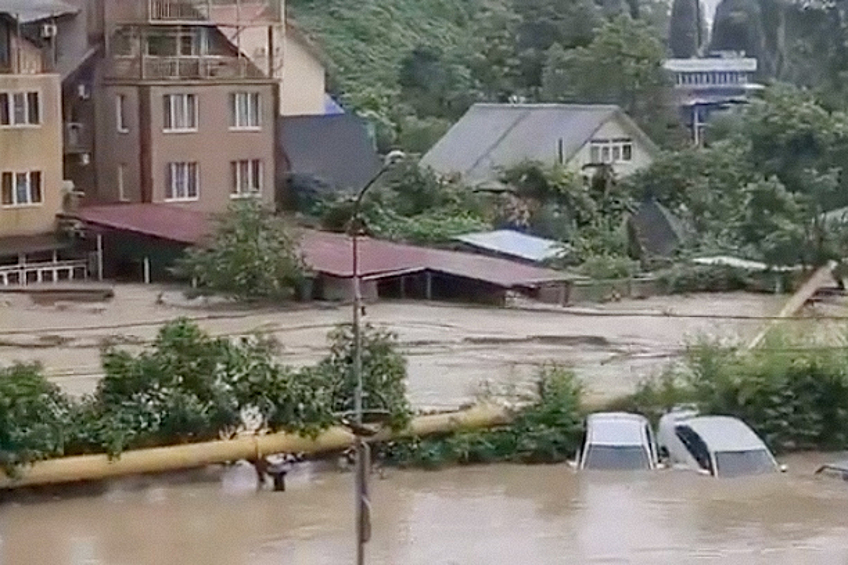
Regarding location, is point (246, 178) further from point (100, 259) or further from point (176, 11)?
point (100, 259)

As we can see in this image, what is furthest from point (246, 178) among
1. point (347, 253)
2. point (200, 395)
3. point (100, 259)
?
point (200, 395)

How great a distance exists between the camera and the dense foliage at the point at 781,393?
19234mm

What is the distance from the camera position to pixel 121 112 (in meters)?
33.6

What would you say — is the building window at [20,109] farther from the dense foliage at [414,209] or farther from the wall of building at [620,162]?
the wall of building at [620,162]

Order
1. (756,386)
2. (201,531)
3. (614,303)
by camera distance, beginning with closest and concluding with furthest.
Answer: (201,531)
(756,386)
(614,303)

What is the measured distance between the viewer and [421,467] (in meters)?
18.6

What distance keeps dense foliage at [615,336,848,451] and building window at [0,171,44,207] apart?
594 inches

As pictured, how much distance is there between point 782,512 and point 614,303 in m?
13.4

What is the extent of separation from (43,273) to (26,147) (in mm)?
2164

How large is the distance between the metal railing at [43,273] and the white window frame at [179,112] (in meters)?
3.11

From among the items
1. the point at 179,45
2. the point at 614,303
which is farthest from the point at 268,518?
the point at 179,45

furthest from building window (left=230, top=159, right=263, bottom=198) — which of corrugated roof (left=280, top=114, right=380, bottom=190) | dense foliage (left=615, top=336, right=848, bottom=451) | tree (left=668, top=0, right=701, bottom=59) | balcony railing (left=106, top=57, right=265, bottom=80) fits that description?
tree (left=668, top=0, right=701, bottom=59)

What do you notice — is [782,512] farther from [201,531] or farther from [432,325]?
[432,325]

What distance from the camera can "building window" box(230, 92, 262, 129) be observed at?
114 ft
